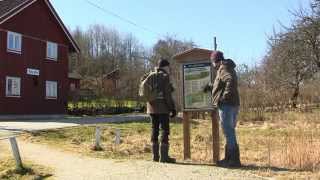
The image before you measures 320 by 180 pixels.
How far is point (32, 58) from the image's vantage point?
4075cm

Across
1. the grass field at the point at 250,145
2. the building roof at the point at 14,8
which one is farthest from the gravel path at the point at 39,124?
the building roof at the point at 14,8

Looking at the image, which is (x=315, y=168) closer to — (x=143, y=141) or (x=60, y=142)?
(x=143, y=141)

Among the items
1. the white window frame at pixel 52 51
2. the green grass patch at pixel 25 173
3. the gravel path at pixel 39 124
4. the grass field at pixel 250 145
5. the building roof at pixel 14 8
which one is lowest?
the green grass patch at pixel 25 173

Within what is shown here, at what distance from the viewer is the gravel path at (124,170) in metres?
10.3

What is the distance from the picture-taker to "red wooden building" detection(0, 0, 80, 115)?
38.0 metres

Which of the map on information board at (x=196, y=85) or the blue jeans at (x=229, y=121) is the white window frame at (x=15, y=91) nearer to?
the map on information board at (x=196, y=85)

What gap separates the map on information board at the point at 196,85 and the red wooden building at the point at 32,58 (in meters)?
26.5

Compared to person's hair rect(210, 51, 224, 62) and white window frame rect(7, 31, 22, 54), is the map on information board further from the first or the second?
white window frame rect(7, 31, 22, 54)

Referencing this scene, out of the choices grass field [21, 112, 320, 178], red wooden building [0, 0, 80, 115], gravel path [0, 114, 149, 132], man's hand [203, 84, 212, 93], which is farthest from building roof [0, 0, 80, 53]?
man's hand [203, 84, 212, 93]

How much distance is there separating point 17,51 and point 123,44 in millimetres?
57956

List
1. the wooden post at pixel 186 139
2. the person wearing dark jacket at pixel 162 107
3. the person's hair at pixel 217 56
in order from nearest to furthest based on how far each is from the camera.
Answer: the person's hair at pixel 217 56 < the person wearing dark jacket at pixel 162 107 < the wooden post at pixel 186 139

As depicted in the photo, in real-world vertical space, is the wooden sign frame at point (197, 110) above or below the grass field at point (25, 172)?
above

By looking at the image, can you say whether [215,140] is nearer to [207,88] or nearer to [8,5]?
[207,88]

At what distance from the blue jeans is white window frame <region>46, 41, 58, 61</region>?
107 ft
